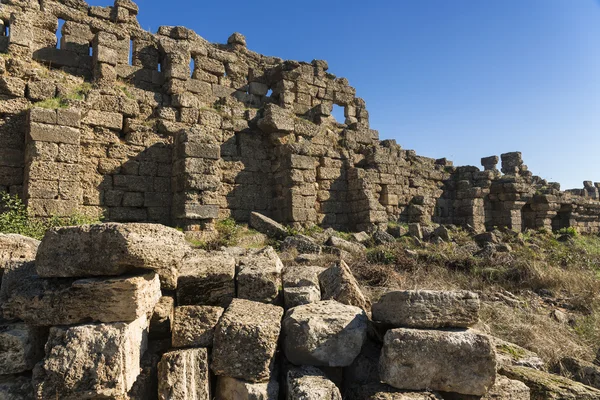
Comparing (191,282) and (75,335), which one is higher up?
(191,282)

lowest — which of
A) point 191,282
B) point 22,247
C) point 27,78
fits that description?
point 191,282

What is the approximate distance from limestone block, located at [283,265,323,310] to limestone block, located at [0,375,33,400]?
218 cm

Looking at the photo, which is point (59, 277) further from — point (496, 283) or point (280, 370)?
point (496, 283)

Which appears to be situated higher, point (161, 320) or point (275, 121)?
point (275, 121)

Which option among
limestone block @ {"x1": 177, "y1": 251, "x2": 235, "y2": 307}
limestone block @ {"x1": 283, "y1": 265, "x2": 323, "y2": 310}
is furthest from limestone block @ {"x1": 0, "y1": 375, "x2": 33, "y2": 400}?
limestone block @ {"x1": 283, "y1": 265, "x2": 323, "y2": 310}

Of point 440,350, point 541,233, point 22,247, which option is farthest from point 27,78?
point 541,233

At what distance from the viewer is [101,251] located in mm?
3170

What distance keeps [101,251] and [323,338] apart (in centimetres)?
186

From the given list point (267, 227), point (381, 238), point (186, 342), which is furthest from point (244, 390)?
point (381, 238)

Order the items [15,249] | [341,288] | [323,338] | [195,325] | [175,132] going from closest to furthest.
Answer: [323,338], [195,325], [15,249], [341,288], [175,132]

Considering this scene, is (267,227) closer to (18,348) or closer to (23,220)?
(23,220)

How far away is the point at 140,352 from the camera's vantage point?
11.1 ft

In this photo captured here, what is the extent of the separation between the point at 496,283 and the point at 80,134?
8454 mm

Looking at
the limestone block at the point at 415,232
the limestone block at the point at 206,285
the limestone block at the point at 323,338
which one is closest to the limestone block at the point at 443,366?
the limestone block at the point at 323,338
